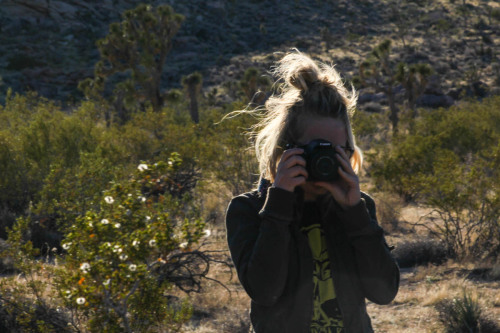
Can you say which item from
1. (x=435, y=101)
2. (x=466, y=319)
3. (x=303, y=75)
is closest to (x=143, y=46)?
(x=466, y=319)

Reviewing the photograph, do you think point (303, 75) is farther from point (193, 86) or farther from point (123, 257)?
point (193, 86)

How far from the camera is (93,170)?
6078 mm

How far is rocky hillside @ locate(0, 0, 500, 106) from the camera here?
38562 millimetres

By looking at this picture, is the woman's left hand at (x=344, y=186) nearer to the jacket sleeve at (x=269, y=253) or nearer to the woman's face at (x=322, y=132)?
the woman's face at (x=322, y=132)

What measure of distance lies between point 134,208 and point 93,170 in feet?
10.1

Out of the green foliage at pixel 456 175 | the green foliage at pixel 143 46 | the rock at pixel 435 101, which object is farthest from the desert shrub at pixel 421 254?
the rock at pixel 435 101

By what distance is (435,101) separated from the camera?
102 ft

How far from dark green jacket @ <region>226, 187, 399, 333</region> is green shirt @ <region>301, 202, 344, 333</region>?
29mm

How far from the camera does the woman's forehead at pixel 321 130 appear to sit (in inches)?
76.0

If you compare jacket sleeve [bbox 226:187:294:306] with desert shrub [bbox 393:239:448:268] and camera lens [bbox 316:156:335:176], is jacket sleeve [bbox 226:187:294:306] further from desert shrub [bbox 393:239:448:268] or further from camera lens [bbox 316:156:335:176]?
desert shrub [bbox 393:239:448:268]

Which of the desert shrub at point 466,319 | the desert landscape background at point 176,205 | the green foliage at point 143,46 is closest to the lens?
the desert landscape background at point 176,205

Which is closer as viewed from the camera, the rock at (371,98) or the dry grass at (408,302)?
the dry grass at (408,302)

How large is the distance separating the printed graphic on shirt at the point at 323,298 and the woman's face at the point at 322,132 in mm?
217

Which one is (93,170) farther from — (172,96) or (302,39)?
(302,39)
